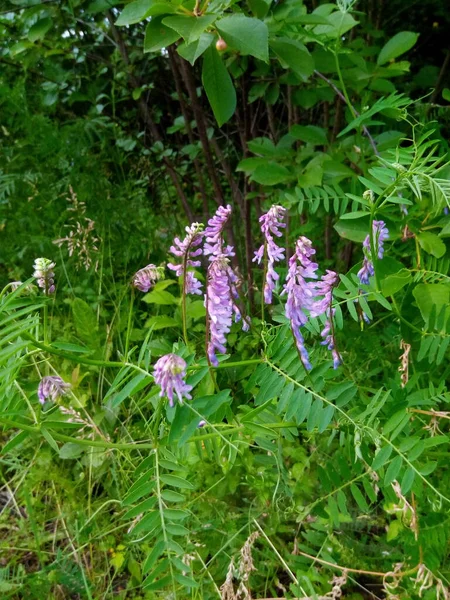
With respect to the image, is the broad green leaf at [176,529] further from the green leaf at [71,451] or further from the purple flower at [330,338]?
the green leaf at [71,451]

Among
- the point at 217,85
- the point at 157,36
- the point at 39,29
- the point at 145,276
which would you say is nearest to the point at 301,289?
the point at 145,276

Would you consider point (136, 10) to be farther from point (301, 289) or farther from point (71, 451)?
point (71, 451)

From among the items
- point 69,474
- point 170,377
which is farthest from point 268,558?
point 170,377

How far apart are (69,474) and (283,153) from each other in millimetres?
1085

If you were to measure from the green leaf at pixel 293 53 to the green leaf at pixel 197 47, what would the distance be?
13.8 inches

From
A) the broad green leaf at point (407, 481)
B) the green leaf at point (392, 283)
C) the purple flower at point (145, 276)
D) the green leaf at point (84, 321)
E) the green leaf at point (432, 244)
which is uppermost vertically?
the purple flower at point (145, 276)

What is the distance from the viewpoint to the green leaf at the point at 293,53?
45.3 inches

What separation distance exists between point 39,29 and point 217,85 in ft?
2.64

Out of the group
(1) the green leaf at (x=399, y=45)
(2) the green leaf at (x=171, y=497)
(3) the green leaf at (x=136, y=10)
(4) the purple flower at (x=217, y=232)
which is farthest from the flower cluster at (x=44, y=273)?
(1) the green leaf at (x=399, y=45)

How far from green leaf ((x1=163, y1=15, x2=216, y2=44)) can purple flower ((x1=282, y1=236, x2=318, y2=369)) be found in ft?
1.05

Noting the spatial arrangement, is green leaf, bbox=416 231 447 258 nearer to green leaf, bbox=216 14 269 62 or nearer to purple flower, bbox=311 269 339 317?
purple flower, bbox=311 269 339 317

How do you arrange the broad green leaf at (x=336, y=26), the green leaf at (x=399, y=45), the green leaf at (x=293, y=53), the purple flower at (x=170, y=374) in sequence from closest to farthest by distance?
the purple flower at (x=170, y=374) → the green leaf at (x=293, y=53) → the broad green leaf at (x=336, y=26) → the green leaf at (x=399, y=45)

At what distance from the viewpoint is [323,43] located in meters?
1.27

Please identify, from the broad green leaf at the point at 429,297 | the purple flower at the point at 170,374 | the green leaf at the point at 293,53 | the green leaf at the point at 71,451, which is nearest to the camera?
the purple flower at the point at 170,374
